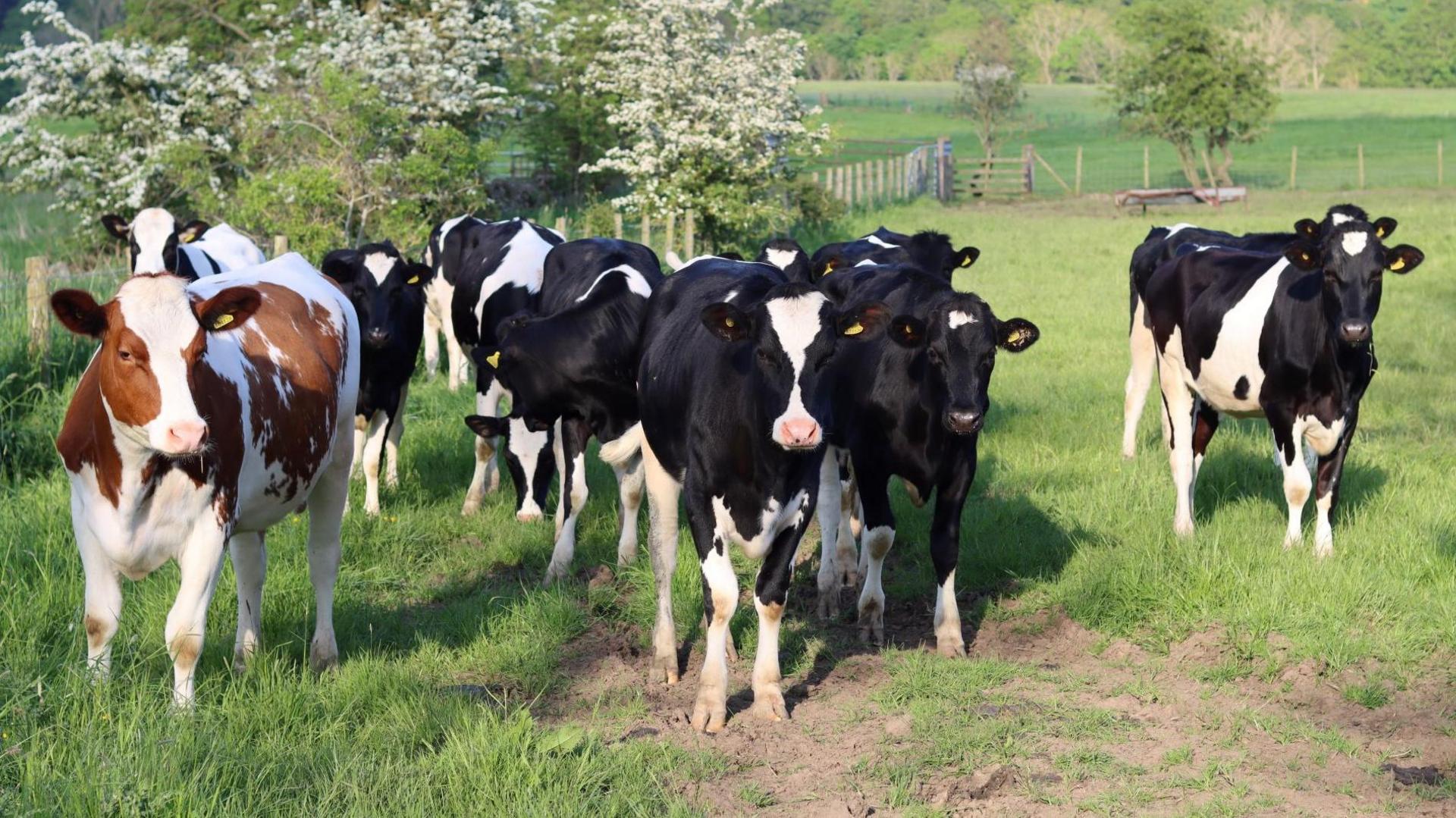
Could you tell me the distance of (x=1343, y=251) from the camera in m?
7.98

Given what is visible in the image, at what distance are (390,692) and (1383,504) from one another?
6.02m

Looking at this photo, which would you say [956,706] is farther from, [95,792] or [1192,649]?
[95,792]

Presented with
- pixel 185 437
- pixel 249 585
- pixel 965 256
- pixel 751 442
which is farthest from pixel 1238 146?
pixel 185 437

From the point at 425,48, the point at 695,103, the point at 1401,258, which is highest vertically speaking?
the point at 425,48

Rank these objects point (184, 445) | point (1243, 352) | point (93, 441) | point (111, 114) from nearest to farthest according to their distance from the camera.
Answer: point (184, 445)
point (93, 441)
point (1243, 352)
point (111, 114)

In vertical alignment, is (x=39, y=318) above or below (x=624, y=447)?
above

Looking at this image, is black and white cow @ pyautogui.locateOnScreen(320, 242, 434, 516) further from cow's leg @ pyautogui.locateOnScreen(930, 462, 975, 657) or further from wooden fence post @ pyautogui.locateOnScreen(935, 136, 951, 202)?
wooden fence post @ pyautogui.locateOnScreen(935, 136, 951, 202)

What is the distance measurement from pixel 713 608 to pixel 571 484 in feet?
8.25

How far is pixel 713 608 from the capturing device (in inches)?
247

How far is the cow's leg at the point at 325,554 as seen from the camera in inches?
261

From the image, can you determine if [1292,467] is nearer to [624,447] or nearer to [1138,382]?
[1138,382]

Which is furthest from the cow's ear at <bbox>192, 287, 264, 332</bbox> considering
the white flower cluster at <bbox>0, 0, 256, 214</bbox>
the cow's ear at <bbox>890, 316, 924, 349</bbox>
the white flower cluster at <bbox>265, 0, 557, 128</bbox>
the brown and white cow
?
the white flower cluster at <bbox>0, 0, 256, 214</bbox>

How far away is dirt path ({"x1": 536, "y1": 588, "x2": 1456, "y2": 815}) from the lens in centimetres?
520

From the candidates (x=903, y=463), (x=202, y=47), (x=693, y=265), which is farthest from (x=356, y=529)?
(x=202, y=47)
